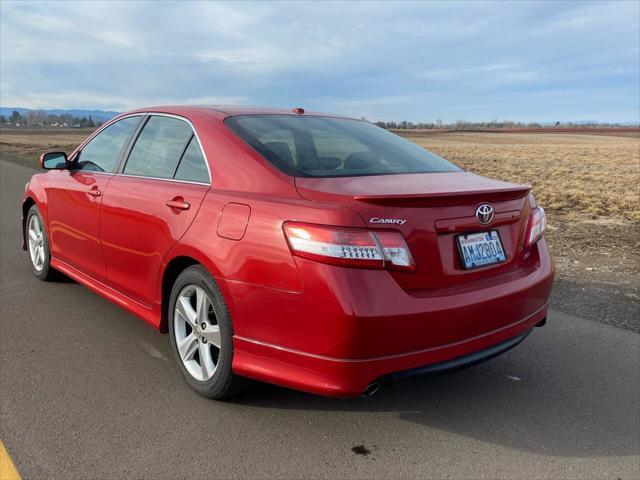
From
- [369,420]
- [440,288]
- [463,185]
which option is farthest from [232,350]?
[463,185]

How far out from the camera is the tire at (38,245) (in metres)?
5.08

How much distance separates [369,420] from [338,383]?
0.61 metres

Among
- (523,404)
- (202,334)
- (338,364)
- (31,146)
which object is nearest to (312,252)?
(338,364)

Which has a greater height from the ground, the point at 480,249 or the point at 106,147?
the point at 106,147

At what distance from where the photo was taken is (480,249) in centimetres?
275

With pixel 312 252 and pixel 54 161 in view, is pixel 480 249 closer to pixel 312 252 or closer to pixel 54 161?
pixel 312 252

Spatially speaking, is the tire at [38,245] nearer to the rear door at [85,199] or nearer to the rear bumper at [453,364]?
the rear door at [85,199]

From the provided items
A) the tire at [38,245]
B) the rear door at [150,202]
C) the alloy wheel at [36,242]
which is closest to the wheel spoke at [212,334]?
the rear door at [150,202]

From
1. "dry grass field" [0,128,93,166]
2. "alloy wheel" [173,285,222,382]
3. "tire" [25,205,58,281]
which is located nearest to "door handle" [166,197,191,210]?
"alloy wheel" [173,285,222,382]

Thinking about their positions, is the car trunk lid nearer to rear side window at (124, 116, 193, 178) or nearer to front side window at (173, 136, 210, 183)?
front side window at (173, 136, 210, 183)

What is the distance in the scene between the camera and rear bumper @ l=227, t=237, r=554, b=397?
238 cm

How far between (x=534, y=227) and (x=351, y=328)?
4.62ft

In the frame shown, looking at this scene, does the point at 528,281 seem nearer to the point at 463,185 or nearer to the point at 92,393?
the point at 463,185

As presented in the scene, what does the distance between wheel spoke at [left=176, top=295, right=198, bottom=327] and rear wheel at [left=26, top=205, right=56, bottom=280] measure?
8.03 feet
